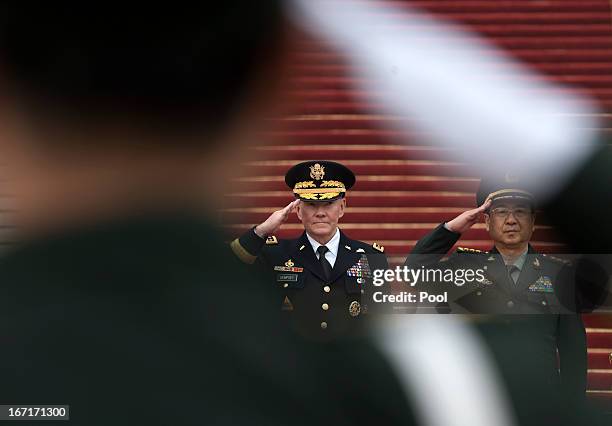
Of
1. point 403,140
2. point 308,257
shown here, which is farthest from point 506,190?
point 403,140

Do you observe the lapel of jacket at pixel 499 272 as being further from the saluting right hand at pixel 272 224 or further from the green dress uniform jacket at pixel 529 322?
the saluting right hand at pixel 272 224

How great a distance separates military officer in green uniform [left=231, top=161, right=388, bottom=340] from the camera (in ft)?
8.66

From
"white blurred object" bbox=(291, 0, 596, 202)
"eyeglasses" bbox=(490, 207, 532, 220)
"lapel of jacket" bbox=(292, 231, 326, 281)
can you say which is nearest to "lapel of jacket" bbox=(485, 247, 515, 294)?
"eyeglasses" bbox=(490, 207, 532, 220)

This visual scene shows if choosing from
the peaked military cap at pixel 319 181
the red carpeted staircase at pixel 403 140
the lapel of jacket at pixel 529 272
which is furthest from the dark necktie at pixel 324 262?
the lapel of jacket at pixel 529 272

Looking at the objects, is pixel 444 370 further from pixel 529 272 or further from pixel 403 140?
pixel 403 140

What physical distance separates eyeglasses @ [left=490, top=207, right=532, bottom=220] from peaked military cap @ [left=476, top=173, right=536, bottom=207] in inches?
1.4

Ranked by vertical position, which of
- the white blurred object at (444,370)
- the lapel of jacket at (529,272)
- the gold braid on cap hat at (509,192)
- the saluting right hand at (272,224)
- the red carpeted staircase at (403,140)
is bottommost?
the white blurred object at (444,370)

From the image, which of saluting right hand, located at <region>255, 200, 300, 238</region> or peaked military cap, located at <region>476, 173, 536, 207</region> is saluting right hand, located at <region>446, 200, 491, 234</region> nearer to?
peaked military cap, located at <region>476, 173, 536, 207</region>

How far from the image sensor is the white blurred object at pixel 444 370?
2.64 meters

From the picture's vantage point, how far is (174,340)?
8.98ft

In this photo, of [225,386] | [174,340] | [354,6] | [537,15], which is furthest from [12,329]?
[537,15]

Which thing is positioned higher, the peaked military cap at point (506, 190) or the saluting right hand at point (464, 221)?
the peaked military cap at point (506, 190)

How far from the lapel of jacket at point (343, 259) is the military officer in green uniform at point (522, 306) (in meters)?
0.20

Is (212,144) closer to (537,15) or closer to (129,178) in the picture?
(129,178)
